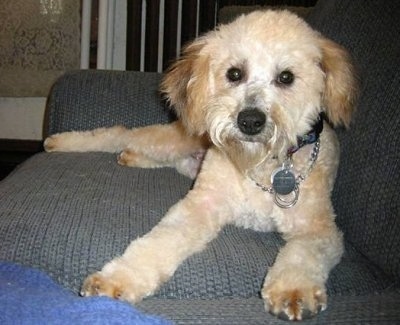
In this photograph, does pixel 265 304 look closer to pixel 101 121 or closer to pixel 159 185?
pixel 159 185

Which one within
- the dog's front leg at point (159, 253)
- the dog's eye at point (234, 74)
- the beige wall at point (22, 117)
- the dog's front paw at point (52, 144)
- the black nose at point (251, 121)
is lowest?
the beige wall at point (22, 117)

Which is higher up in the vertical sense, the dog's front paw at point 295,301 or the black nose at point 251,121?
the black nose at point 251,121

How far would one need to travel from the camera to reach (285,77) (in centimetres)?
128

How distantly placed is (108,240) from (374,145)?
619 millimetres

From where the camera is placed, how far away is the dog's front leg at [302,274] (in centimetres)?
87

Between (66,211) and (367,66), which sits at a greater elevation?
(367,66)

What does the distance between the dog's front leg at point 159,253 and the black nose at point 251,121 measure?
0.76 feet

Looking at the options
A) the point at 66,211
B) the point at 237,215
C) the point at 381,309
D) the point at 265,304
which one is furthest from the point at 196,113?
the point at 381,309

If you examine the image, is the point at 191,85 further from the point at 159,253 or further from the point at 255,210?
the point at 159,253

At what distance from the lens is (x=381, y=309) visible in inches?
31.6

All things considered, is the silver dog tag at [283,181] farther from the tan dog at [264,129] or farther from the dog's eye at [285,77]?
the dog's eye at [285,77]

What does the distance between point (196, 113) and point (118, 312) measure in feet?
2.38

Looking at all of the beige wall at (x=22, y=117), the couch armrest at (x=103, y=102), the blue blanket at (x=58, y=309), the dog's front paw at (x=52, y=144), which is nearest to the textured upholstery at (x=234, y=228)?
the blue blanket at (x=58, y=309)

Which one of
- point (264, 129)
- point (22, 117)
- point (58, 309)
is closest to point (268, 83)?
point (264, 129)
